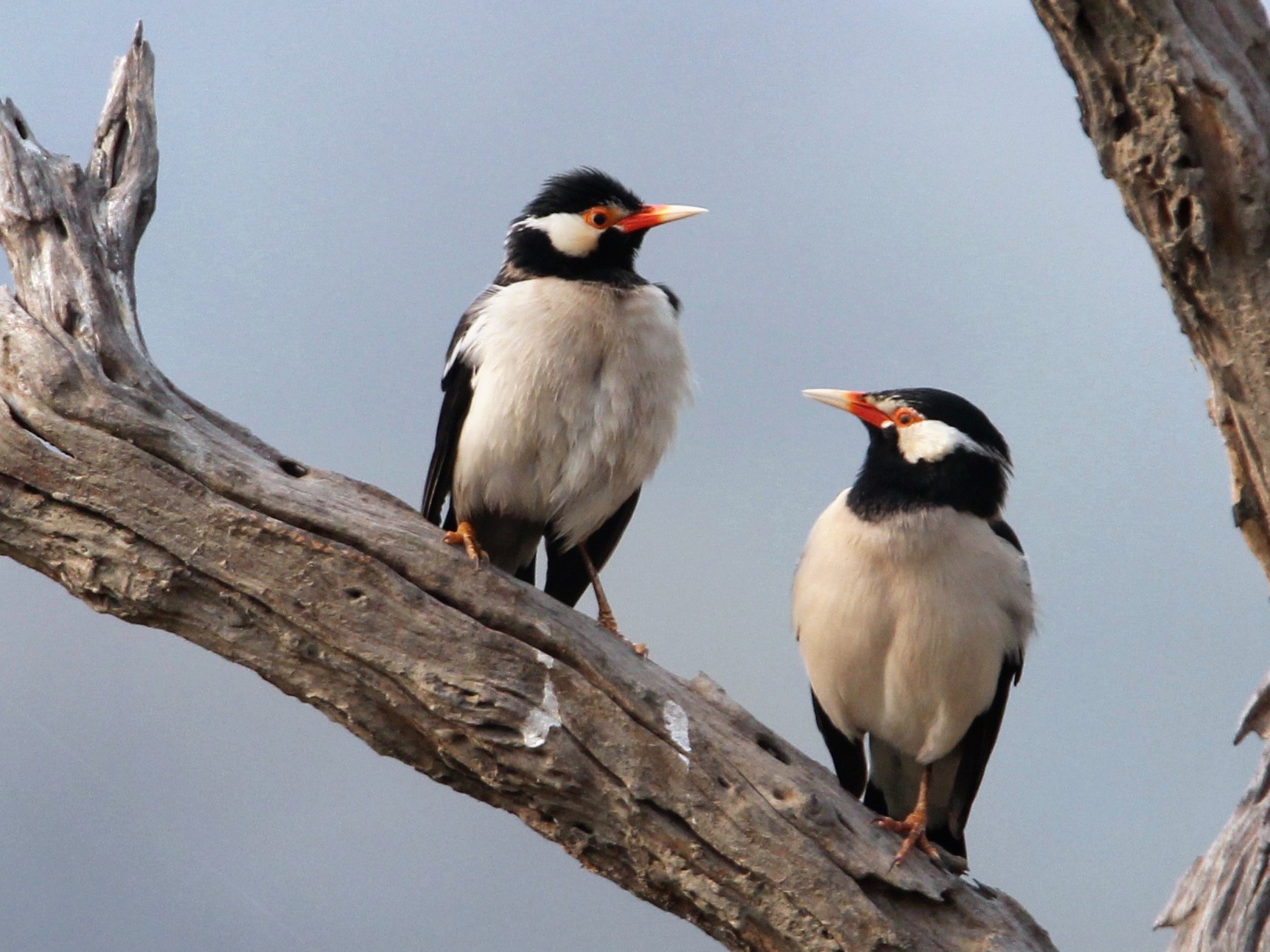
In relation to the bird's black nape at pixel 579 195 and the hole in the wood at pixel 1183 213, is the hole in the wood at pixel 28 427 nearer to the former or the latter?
the bird's black nape at pixel 579 195

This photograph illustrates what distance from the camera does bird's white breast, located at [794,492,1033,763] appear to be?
15.4 ft

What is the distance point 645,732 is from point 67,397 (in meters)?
1.95

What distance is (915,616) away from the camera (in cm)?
470

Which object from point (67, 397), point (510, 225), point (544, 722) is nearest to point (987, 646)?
point (544, 722)

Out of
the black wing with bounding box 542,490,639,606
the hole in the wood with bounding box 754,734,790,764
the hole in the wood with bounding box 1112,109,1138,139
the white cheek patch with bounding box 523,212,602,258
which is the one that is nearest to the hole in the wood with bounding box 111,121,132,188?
the white cheek patch with bounding box 523,212,602,258

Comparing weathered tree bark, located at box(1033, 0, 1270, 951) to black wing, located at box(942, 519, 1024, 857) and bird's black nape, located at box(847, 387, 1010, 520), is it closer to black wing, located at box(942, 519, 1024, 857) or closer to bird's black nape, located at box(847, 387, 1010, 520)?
bird's black nape, located at box(847, 387, 1010, 520)

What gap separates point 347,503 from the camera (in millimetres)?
4133

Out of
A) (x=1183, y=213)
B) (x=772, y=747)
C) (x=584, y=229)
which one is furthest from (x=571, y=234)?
(x=1183, y=213)

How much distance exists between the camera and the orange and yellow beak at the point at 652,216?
16.8ft

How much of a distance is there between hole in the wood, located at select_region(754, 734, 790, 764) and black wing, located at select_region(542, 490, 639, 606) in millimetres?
1201

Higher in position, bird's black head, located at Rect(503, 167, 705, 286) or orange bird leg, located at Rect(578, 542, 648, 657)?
bird's black head, located at Rect(503, 167, 705, 286)

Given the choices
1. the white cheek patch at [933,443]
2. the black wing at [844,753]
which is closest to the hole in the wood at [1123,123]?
the white cheek patch at [933,443]

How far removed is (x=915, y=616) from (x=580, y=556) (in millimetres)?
1285

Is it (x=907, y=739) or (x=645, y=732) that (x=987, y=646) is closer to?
(x=907, y=739)
